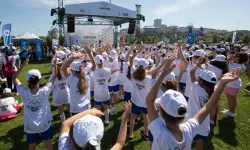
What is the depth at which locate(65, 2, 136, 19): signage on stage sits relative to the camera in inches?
1022

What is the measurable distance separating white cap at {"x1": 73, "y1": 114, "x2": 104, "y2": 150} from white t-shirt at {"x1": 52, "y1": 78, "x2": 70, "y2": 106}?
13.6 feet

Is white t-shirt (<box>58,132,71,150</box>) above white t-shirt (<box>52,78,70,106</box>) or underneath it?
above

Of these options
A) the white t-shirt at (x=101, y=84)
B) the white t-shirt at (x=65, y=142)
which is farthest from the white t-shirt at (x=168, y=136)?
the white t-shirt at (x=101, y=84)

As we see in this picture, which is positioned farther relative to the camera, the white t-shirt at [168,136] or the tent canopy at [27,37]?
the tent canopy at [27,37]

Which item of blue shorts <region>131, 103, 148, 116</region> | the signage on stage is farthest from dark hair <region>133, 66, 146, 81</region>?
the signage on stage

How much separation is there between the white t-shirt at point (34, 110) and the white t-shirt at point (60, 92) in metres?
1.64

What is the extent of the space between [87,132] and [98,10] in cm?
2771

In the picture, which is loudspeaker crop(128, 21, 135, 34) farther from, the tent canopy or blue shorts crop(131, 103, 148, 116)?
blue shorts crop(131, 103, 148, 116)

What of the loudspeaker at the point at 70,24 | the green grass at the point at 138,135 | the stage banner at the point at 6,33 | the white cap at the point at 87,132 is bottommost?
the green grass at the point at 138,135

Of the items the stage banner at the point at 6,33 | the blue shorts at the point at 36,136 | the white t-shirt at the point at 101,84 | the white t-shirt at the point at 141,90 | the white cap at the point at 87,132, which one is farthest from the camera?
the stage banner at the point at 6,33

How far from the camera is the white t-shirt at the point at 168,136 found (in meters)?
2.19

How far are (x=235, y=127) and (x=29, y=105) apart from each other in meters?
5.70

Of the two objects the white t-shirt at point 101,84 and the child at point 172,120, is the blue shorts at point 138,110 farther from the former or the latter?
the child at point 172,120

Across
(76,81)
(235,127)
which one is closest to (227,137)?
(235,127)
